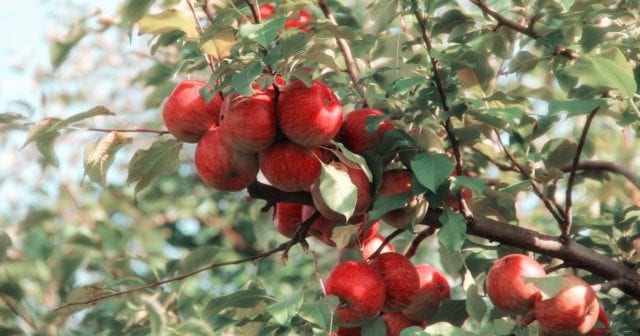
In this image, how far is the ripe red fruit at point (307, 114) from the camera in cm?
132

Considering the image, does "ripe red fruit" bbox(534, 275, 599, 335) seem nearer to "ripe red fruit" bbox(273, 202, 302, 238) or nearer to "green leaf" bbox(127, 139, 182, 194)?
"ripe red fruit" bbox(273, 202, 302, 238)

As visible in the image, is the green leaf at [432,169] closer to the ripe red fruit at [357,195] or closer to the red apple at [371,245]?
the ripe red fruit at [357,195]

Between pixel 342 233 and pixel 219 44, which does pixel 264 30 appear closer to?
pixel 219 44

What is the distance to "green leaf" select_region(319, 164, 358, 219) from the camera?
1.32 m

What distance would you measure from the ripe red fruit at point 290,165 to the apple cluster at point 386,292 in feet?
0.65

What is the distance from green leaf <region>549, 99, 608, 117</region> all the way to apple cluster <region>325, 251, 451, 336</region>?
40 cm

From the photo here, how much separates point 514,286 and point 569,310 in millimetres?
90

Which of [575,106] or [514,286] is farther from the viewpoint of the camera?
[514,286]

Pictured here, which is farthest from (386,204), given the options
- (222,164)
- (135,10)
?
(135,10)

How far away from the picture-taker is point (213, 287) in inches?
124

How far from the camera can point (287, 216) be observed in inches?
64.4

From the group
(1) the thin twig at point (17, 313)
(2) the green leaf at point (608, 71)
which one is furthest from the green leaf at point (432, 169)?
(1) the thin twig at point (17, 313)

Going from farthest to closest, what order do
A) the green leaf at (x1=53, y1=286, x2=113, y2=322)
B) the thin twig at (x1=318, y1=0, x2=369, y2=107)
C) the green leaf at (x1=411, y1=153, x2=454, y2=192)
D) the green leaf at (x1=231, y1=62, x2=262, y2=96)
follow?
the thin twig at (x1=318, y1=0, x2=369, y2=107), the green leaf at (x1=53, y1=286, x2=113, y2=322), the green leaf at (x1=411, y1=153, x2=454, y2=192), the green leaf at (x1=231, y1=62, x2=262, y2=96)

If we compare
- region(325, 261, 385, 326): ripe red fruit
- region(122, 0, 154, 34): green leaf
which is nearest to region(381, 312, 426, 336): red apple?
region(325, 261, 385, 326): ripe red fruit
